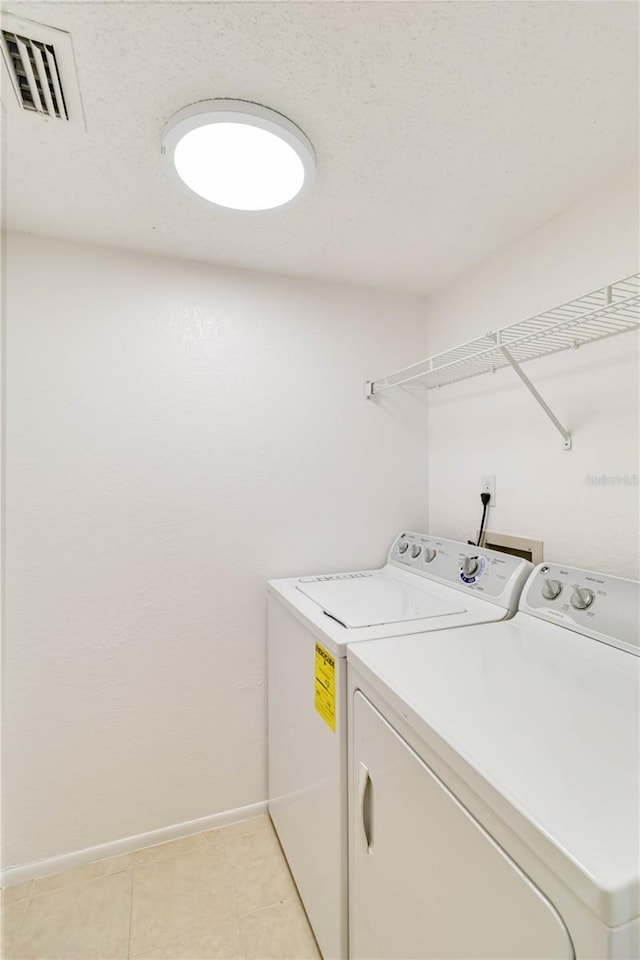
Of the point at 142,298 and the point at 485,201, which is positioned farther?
the point at 142,298

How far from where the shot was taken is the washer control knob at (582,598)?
123 centimetres

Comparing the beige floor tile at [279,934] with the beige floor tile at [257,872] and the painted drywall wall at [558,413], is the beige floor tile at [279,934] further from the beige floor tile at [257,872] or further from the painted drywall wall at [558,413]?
the painted drywall wall at [558,413]

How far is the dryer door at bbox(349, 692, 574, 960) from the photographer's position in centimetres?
62

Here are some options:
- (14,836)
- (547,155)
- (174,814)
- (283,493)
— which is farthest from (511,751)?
(14,836)

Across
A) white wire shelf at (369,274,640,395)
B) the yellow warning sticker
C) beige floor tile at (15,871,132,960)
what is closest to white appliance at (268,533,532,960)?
the yellow warning sticker

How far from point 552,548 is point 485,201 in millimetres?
1189

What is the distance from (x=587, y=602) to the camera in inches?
48.6

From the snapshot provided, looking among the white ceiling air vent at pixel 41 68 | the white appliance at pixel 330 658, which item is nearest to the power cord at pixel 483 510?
the white appliance at pixel 330 658

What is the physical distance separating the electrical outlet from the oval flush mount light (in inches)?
49.2

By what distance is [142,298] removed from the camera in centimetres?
175

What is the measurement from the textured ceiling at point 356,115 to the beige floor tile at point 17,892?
235cm

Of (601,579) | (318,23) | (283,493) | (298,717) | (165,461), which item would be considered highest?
(318,23)

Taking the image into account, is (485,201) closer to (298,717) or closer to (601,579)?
(601,579)

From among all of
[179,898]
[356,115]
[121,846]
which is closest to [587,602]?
[356,115]
